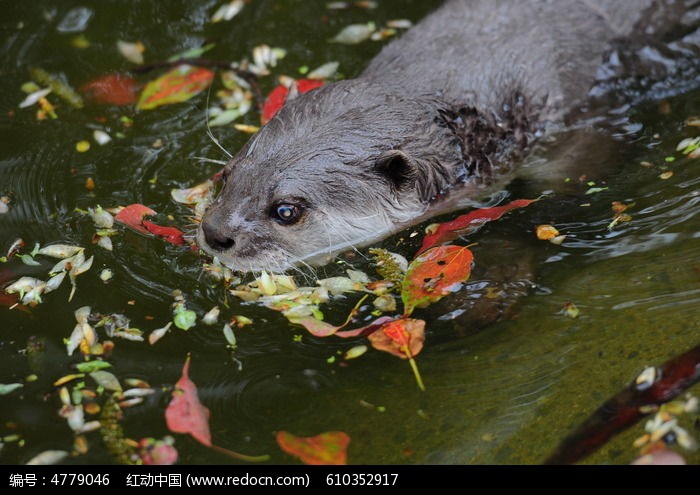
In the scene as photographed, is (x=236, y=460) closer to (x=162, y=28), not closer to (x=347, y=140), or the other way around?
(x=347, y=140)

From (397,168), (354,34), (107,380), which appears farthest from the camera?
(354,34)

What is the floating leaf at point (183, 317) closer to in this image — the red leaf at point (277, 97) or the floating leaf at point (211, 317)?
the floating leaf at point (211, 317)

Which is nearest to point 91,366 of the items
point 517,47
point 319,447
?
point 319,447

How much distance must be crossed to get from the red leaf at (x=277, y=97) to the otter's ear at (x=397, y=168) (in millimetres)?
1345

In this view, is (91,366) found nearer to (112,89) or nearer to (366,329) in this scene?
(366,329)

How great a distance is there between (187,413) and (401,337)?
95 centimetres

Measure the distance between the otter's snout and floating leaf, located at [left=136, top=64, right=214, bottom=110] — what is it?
75.5 inches

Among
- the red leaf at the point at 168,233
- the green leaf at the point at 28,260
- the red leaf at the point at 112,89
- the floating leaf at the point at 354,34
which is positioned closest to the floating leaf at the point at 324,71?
the floating leaf at the point at 354,34

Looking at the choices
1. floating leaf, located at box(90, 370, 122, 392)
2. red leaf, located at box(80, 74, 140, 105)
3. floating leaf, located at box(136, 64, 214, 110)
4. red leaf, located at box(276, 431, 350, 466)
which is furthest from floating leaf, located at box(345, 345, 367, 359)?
red leaf, located at box(80, 74, 140, 105)

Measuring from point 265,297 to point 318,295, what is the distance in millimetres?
249

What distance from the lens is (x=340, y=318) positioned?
12.5 ft

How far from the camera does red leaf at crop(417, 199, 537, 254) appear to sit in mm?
4281

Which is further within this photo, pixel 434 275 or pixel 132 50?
pixel 132 50

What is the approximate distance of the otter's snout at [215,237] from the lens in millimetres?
3801
